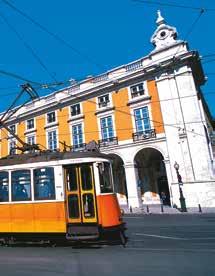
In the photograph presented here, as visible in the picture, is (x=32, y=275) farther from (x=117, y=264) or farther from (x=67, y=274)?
(x=117, y=264)

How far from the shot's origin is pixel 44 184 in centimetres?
966

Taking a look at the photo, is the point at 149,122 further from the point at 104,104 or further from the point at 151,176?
the point at 151,176

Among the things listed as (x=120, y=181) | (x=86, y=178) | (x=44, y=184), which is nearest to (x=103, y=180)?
(x=86, y=178)

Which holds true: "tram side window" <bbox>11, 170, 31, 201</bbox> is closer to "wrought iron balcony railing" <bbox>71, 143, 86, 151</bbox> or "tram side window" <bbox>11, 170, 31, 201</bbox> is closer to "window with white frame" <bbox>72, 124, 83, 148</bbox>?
"wrought iron balcony railing" <bbox>71, 143, 86, 151</bbox>

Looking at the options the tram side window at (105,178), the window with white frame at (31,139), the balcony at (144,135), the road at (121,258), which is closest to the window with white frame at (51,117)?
the window with white frame at (31,139)

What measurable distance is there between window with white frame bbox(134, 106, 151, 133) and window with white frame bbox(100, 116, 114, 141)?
9.43 feet

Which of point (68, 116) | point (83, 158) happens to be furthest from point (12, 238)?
point (68, 116)

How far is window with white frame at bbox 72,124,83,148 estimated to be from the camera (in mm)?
31989

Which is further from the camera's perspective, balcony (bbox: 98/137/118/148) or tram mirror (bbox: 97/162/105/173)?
balcony (bbox: 98/137/118/148)

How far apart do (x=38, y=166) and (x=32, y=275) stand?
4122 mm

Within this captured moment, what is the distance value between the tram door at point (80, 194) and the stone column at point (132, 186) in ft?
62.0

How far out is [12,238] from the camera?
1023 centimetres

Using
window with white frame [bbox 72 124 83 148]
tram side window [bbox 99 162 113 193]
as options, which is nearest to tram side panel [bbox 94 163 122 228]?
tram side window [bbox 99 162 113 193]

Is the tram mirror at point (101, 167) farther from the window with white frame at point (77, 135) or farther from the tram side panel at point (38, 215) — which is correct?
the window with white frame at point (77, 135)
